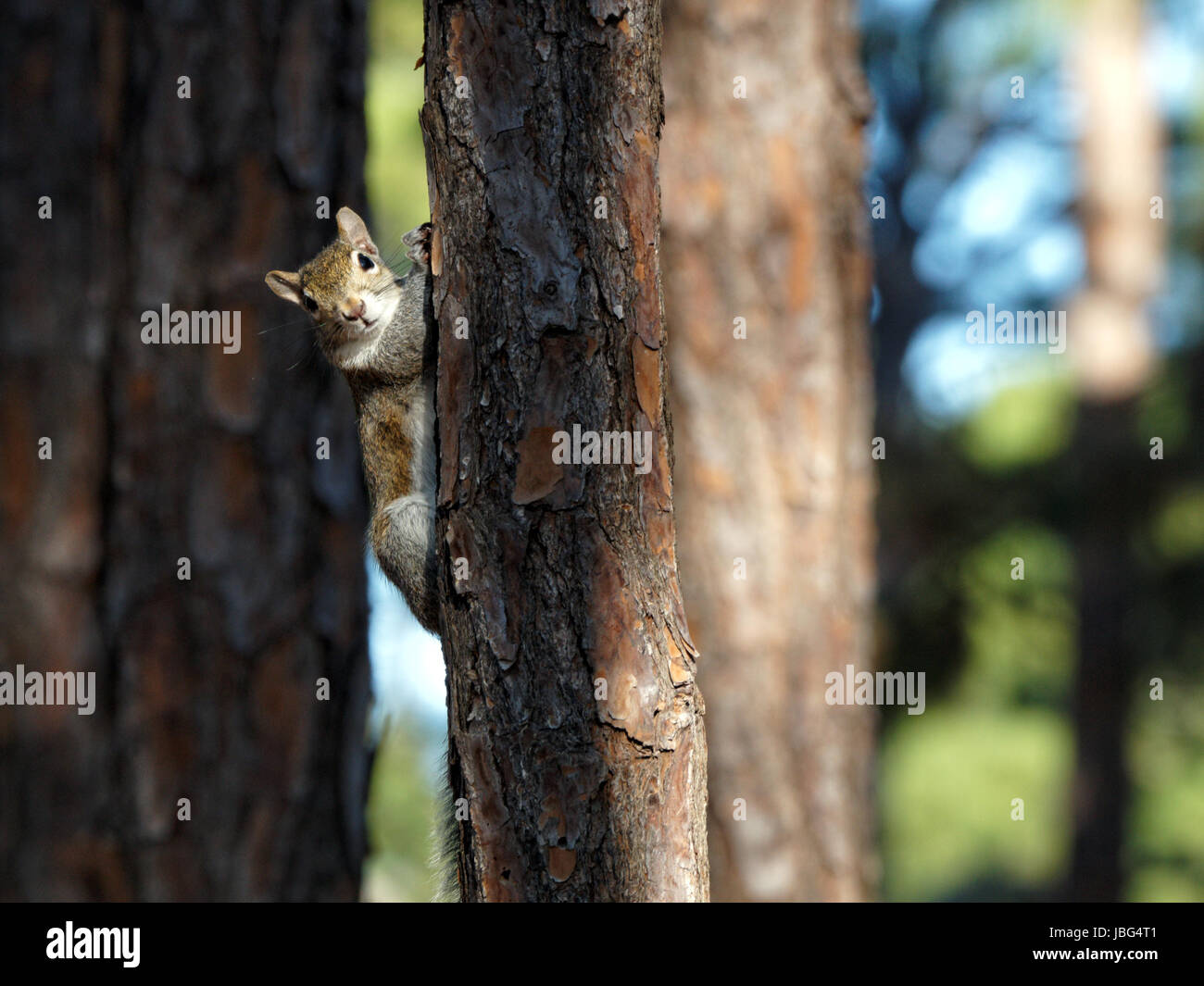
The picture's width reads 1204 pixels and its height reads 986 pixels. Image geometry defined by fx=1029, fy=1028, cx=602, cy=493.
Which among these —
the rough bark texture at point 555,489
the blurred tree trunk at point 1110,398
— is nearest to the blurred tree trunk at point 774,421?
the rough bark texture at point 555,489

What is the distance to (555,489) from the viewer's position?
156 cm

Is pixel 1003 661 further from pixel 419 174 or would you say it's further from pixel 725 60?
pixel 725 60

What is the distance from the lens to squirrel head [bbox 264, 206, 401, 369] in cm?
255

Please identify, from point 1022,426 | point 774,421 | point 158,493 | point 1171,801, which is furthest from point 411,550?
point 1171,801

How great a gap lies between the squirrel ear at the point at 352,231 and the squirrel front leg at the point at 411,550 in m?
0.69

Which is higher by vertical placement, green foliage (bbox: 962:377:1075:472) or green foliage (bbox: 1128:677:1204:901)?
green foliage (bbox: 962:377:1075:472)

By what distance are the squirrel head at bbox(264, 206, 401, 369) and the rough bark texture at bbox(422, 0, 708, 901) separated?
0.98 meters

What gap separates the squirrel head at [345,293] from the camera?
2.55 meters

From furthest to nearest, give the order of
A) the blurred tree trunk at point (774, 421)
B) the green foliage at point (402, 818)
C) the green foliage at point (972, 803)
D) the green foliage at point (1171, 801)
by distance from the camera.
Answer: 1. the green foliage at point (972, 803)
2. the green foliage at point (1171, 801)
3. the green foliage at point (402, 818)
4. the blurred tree trunk at point (774, 421)

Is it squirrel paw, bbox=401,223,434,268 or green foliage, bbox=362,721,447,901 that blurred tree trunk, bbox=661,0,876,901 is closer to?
squirrel paw, bbox=401,223,434,268

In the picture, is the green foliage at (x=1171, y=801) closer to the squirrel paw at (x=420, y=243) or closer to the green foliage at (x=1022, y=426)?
the green foliage at (x=1022, y=426)

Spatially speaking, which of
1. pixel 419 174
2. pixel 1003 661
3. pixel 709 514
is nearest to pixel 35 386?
pixel 709 514

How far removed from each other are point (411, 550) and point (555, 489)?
932 millimetres

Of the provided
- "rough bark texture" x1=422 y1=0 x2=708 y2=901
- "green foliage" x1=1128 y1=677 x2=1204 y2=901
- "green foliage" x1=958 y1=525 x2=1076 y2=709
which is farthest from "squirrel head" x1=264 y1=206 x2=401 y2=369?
"green foliage" x1=1128 y1=677 x2=1204 y2=901
